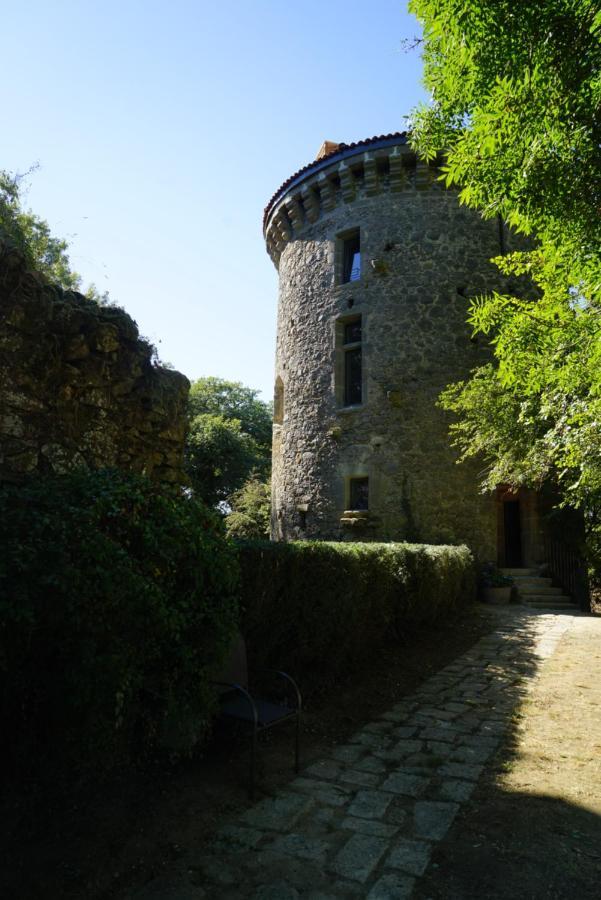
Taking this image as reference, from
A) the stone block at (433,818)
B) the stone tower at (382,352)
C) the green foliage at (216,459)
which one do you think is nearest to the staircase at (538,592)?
the stone tower at (382,352)

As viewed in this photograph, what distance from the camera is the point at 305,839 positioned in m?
2.71

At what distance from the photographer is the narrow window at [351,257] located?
1478cm

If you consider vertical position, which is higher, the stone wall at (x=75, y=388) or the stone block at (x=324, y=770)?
the stone wall at (x=75, y=388)

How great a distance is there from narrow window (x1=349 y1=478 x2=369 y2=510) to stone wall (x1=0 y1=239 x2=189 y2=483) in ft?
31.3

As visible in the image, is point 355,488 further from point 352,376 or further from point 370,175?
point 370,175

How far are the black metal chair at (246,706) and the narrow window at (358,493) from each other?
10016 millimetres

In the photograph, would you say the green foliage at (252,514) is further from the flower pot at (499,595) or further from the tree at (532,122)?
the tree at (532,122)

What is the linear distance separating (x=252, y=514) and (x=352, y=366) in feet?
24.8

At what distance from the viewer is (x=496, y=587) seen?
11.8m

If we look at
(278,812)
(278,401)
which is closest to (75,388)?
(278,812)

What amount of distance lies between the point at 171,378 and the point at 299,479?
1021 cm

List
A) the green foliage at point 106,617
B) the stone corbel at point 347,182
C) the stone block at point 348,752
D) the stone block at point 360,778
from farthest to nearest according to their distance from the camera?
the stone corbel at point 347,182
the stone block at point 348,752
the stone block at point 360,778
the green foliage at point 106,617

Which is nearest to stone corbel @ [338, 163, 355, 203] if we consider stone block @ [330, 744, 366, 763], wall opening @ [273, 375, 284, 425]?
wall opening @ [273, 375, 284, 425]

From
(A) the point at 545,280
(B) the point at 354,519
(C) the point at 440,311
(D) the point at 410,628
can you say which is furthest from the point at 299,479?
(A) the point at 545,280
